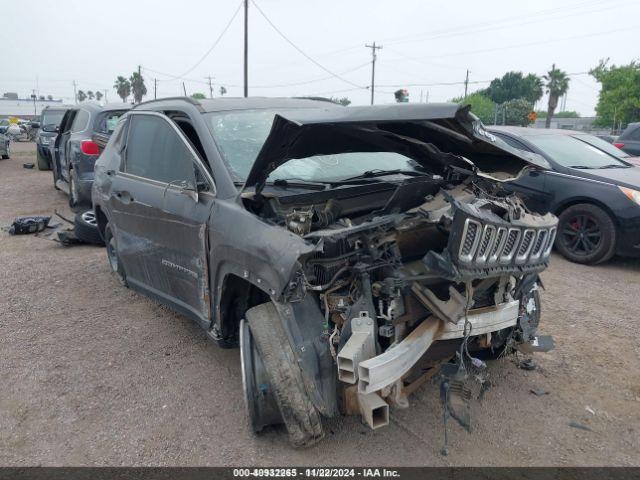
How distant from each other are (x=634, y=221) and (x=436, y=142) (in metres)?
3.79

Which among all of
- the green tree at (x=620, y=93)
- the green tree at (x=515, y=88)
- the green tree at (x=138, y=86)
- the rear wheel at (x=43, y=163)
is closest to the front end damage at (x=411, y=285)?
the rear wheel at (x=43, y=163)

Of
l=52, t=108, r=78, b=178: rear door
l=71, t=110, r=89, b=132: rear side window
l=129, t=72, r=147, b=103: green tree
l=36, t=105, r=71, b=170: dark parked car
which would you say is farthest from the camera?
l=129, t=72, r=147, b=103: green tree

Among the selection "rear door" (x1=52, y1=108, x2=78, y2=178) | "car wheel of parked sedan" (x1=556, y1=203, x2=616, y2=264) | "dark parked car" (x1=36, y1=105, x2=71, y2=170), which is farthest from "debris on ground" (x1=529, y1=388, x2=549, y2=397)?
"dark parked car" (x1=36, y1=105, x2=71, y2=170)

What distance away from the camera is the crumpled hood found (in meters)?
2.92

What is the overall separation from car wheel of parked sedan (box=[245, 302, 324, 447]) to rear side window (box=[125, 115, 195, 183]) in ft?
4.27

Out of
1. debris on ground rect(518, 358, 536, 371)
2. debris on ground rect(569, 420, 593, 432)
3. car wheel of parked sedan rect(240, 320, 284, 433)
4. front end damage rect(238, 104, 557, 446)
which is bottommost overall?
debris on ground rect(569, 420, 593, 432)

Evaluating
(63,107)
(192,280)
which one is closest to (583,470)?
(192,280)

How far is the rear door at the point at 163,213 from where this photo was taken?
3.55m

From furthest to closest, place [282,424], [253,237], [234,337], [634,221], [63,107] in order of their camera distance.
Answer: [63,107] < [634,221] < [234,337] < [282,424] < [253,237]

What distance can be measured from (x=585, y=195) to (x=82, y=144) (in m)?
7.20

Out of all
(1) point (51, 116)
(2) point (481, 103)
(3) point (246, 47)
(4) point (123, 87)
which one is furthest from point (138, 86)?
(1) point (51, 116)

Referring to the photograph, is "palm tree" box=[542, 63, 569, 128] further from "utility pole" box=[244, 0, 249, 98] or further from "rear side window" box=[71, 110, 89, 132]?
"rear side window" box=[71, 110, 89, 132]

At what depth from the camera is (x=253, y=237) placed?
294 centimetres

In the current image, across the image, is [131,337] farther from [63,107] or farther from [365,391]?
[63,107]
